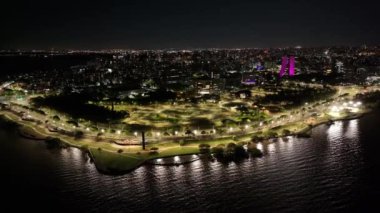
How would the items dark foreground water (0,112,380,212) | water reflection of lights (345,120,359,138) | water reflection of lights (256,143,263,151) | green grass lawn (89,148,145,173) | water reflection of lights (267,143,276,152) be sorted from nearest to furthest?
dark foreground water (0,112,380,212)
green grass lawn (89,148,145,173)
water reflection of lights (267,143,276,152)
water reflection of lights (256,143,263,151)
water reflection of lights (345,120,359,138)

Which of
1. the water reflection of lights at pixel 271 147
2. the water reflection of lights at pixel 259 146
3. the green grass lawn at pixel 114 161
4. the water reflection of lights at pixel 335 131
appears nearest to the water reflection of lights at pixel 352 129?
the water reflection of lights at pixel 335 131

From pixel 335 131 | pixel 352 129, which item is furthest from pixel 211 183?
pixel 352 129

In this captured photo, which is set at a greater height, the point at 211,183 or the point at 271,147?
Answer: the point at 271,147

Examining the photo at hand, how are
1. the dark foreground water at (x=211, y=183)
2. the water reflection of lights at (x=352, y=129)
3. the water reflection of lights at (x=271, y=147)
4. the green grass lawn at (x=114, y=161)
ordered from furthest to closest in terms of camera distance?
the water reflection of lights at (x=352, y=129) → the water reflection of lights at (x=271, y=147) → the green grass lawn at (x=114, y=161) → the dark foreground water at (x=211, y=183)

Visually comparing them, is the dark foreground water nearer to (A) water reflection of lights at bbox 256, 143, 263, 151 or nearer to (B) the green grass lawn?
(A) water reflection of lights at bbox 256, 143, 263, 151

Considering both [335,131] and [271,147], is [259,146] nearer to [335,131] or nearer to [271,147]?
[271,147]

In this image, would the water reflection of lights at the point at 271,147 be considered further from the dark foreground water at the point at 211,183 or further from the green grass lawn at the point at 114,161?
the green grass lawn at the point at 114,161

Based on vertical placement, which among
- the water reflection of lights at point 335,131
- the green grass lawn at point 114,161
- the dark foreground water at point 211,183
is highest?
the water reflection of lights at point 335,131

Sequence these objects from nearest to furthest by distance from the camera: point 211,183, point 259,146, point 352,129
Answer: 1. point 211,183
2. point 259,146
3. point 352,129

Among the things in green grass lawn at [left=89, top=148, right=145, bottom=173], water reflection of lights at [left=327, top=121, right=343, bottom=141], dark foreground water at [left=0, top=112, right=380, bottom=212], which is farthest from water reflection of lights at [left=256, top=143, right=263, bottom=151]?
green grass lawn at [left=89, top=148, right=145, bottom=173]

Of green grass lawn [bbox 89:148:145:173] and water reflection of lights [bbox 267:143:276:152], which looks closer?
green grass lawn [bbox 89:148:145:173]
